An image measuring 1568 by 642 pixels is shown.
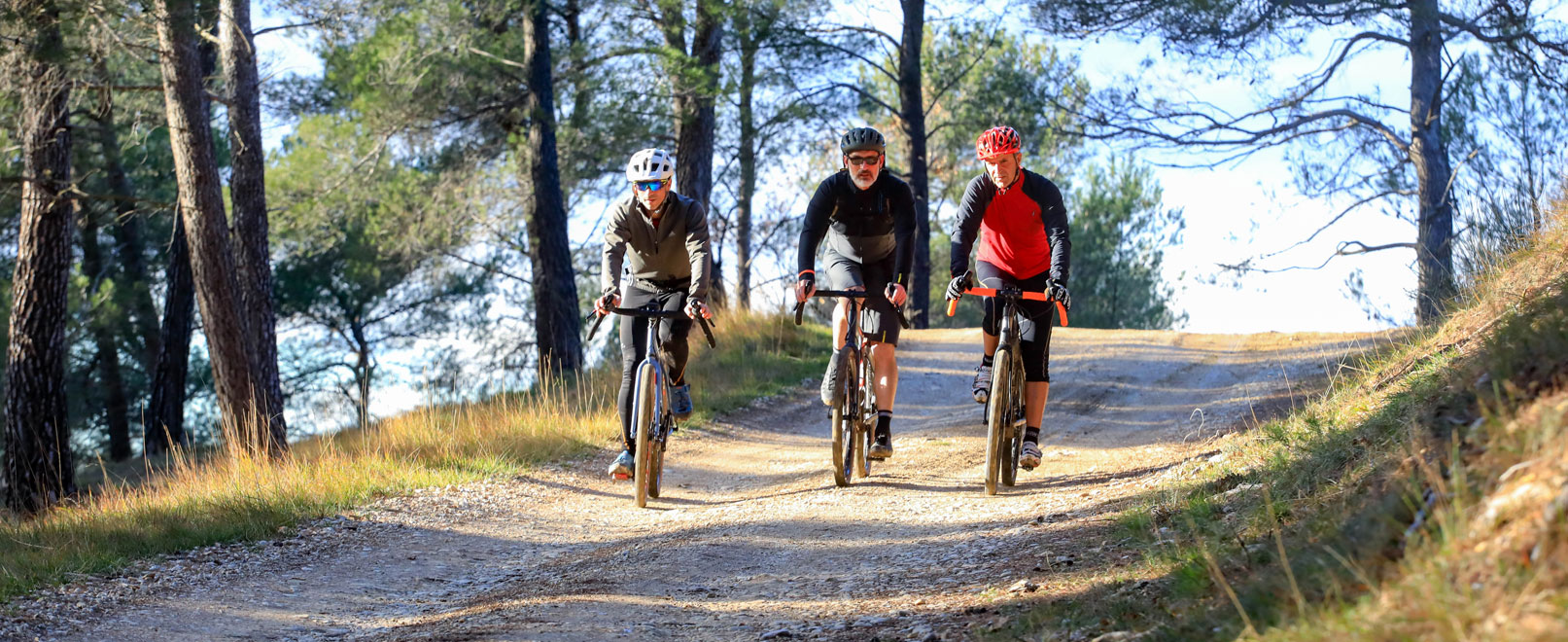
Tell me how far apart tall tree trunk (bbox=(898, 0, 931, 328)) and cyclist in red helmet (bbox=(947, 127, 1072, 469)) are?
41.9 feet

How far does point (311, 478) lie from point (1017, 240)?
15.0ft

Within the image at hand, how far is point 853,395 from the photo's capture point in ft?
22.2

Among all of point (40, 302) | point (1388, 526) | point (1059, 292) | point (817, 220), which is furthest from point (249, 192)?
point (1388, 526)

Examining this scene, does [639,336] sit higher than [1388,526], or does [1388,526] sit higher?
[639,336]

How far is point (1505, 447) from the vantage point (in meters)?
2.73

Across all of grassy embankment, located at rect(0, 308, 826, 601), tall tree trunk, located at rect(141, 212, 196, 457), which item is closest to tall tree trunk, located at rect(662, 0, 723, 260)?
grassy embankment, located at rect(0, 308, 826, 601)

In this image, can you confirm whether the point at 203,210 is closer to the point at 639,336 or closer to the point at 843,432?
the point at 639,336

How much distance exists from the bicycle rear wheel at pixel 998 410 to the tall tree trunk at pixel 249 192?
7287mm

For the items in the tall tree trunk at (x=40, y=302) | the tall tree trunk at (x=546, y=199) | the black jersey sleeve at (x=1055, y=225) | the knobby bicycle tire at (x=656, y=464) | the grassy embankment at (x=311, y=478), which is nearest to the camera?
the grassy embankment at (x=311, y=478)

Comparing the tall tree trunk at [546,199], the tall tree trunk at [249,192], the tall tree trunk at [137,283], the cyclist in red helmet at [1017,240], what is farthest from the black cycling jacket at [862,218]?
the tall tree trunk at [137,283]

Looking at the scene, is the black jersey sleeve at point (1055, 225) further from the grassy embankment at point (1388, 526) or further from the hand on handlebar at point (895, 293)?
the grassy embankment at point (1388, 526)

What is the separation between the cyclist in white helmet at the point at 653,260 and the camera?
6.74m

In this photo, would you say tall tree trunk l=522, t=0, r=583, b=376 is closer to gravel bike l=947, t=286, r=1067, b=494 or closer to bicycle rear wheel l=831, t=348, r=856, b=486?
bicycle rear wheel l=831, t=348, r=856, b=486

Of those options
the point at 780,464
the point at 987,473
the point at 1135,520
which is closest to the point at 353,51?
the point at 780,464
